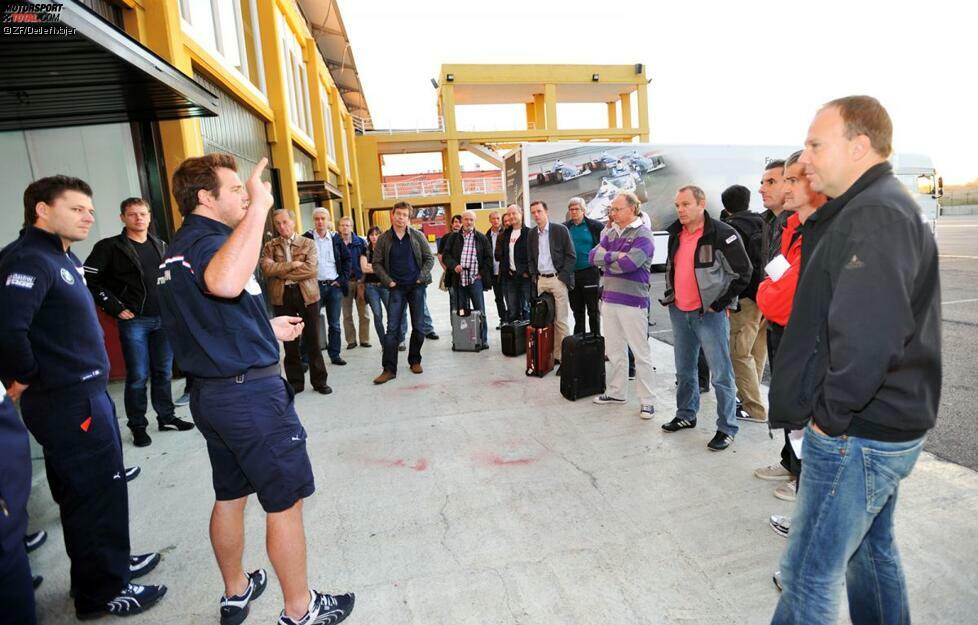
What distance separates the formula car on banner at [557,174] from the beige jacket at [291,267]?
798cm

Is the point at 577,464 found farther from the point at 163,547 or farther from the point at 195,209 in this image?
the point at 195,209

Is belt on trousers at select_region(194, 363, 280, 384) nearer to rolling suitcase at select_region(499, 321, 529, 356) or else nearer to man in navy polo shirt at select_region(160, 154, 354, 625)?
man in navy polo shirt at select_region(160, 154, 354, 625)

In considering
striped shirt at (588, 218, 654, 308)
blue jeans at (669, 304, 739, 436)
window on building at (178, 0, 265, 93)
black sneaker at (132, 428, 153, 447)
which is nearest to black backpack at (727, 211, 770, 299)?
blue jeans at (669, 304, 739, 436)

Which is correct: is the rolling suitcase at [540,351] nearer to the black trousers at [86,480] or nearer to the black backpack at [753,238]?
the black backpack at [753,238]

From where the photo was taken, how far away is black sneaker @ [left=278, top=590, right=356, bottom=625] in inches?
84.6

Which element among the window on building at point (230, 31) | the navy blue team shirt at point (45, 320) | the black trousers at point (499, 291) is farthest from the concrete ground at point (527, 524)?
the window on building at point (230, 31)

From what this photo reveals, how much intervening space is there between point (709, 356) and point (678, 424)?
63 cm

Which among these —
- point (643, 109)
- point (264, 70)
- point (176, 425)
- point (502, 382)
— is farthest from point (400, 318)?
point (643, 109)

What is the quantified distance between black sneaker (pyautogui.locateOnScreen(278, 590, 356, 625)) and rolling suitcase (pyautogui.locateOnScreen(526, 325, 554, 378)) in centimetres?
374

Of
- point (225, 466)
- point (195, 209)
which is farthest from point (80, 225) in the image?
point (225, 466)

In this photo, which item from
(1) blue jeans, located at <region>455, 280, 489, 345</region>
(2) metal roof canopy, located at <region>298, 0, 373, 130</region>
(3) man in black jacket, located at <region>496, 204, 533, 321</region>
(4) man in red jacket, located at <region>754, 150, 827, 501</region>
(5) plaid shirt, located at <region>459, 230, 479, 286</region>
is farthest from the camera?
(2) metal roof canopy, located at <region>298, 0, 373, 130</region>

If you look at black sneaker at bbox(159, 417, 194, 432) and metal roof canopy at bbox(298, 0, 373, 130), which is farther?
metal roof canopy at bbox(298, 0, 373, 130)

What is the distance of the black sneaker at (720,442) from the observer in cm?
378

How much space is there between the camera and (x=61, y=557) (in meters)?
2.83
